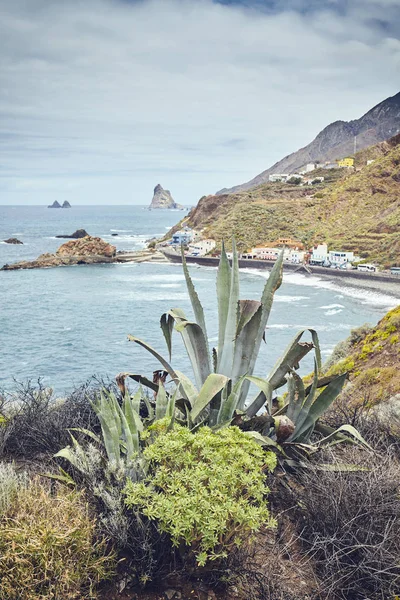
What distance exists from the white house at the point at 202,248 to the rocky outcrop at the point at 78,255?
11451mm

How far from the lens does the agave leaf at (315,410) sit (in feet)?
14.0

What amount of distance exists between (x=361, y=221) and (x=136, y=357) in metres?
57.0

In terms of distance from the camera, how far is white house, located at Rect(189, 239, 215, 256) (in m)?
72.6

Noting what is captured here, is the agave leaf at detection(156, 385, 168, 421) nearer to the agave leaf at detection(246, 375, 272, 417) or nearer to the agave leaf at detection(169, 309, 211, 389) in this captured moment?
the agave leaf at detection(169, 309, 211, 389)

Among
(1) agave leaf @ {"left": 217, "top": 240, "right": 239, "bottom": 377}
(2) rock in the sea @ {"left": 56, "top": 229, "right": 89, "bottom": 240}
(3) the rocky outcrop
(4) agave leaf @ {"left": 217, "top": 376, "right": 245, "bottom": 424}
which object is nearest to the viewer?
(4) agave leaf @ {"left": 217, "top": 376, "right": 245, "bottom": 424}

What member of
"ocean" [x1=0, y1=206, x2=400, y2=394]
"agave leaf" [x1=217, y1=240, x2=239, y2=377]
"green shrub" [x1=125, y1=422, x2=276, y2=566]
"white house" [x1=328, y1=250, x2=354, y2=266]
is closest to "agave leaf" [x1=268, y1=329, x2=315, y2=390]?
"agave leaf" [x1=217, y1=240, x2=239, y2=377]

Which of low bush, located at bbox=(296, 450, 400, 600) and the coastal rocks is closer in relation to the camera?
low bush, located at bbox=(296, 450, 400, 600)

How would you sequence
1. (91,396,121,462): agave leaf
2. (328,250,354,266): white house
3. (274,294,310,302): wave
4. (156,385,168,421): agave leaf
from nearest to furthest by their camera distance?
(91,396,121,462): agave leaf
(156,385,168,421): agave leaf
(274,294,310,302): wave
(328,250,354,266): white house

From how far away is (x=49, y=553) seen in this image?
2719mm

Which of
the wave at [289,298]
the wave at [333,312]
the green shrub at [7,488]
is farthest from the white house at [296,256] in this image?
the green shrub at [7,488]

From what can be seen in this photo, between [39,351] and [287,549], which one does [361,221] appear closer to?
[39,351]

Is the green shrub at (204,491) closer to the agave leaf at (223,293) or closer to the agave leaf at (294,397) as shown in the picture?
the agave leaf at (294,397)

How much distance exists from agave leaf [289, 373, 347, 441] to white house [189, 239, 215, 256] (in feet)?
224

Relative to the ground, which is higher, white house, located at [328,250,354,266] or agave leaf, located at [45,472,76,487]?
white house, located at [328,250,354,266]
